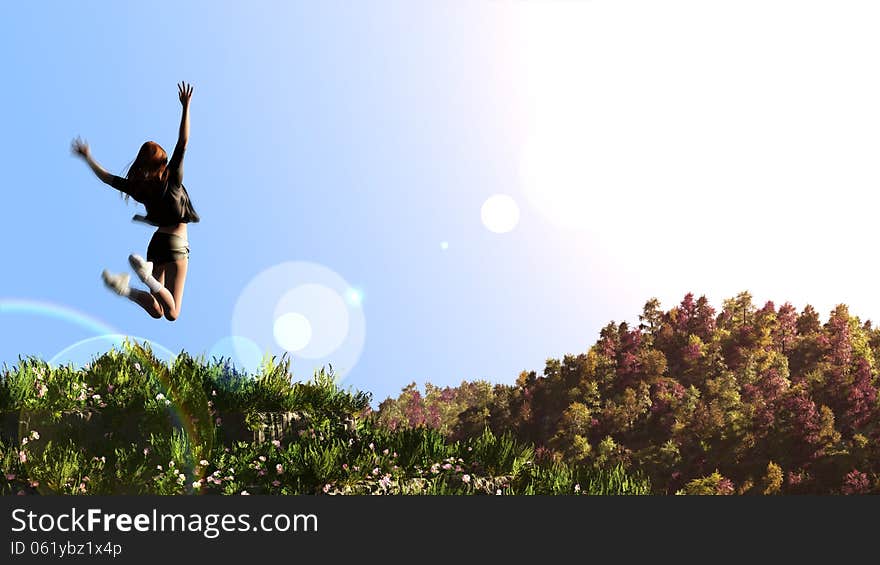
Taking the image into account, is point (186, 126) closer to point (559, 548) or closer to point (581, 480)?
point (559, 548)

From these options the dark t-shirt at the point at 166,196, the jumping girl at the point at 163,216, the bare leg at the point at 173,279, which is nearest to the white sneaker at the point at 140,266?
the jumping girl at the point at 163,216

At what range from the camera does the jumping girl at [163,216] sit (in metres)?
7.58

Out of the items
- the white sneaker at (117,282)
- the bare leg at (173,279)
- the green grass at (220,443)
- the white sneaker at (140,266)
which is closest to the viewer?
the white sneaker at (117,282)

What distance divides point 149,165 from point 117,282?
4.04 ft

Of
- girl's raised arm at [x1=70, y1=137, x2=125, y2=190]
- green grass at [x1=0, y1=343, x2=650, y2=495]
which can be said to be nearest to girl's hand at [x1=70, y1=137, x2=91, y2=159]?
girl's raised arm at [x1=70, y1=137, x2=125, y2=190]

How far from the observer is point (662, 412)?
61.5 feet

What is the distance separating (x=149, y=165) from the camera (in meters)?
7.79

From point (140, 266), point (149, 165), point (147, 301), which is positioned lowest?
point (147, 301)

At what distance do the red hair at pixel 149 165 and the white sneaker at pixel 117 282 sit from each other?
99 centimetres

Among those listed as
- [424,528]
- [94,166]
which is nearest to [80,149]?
[94,166]

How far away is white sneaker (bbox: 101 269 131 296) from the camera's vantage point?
7.25 metres

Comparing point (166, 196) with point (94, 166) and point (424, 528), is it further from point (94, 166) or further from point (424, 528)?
point (424, 528)

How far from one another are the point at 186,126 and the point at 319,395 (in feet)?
26.7

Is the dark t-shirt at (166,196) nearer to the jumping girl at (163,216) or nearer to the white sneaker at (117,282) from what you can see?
the jumping girl at (163,216)
